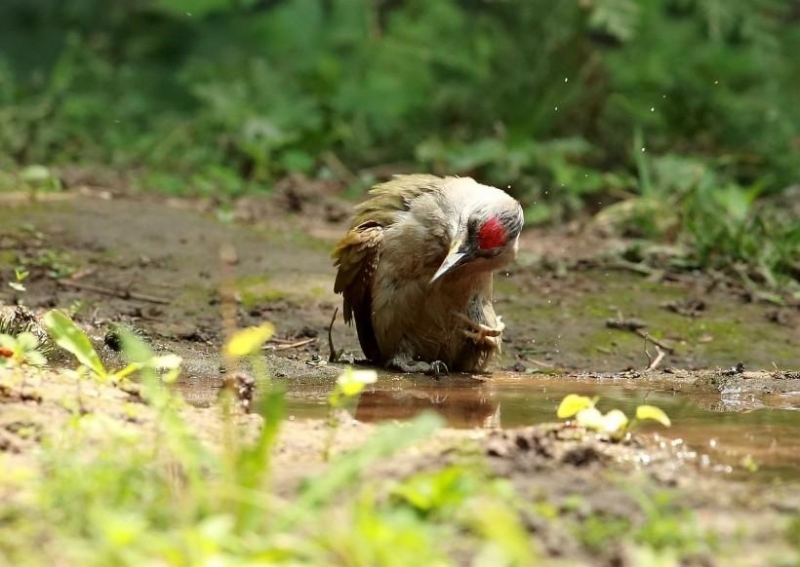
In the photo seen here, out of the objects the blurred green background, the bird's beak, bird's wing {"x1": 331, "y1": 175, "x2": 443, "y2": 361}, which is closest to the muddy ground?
bird's wing {"x1": 331, "y1": 175, "x2": 443, "y2": 361}

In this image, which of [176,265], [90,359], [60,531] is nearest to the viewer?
[60,531]

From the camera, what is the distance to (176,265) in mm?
7840

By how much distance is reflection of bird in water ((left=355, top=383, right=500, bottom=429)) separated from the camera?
4.43 metres

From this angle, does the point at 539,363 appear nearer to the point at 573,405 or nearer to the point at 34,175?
the point at 573,405

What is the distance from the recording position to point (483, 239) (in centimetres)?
579

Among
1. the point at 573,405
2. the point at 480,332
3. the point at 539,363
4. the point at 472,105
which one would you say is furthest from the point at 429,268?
the point at 472,105

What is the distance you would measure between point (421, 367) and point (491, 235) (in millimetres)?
744

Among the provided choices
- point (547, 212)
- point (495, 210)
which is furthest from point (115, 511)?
point (547, 212)

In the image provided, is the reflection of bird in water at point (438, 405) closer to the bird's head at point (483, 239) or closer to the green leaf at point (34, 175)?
the bird's head at point (483, 239)

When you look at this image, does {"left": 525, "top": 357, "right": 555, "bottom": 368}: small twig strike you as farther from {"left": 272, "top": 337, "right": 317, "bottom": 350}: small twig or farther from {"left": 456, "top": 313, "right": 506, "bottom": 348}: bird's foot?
{"left": 272, "top": 337, "right": 317, "bottom": 350}: small twig

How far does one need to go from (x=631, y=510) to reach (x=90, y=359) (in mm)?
1845

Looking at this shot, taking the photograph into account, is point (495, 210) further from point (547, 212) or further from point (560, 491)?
point (547, 212)

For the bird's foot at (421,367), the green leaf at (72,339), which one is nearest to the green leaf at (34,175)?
the bird's foot at (421,367)

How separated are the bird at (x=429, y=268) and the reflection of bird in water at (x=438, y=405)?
0.74 meters
